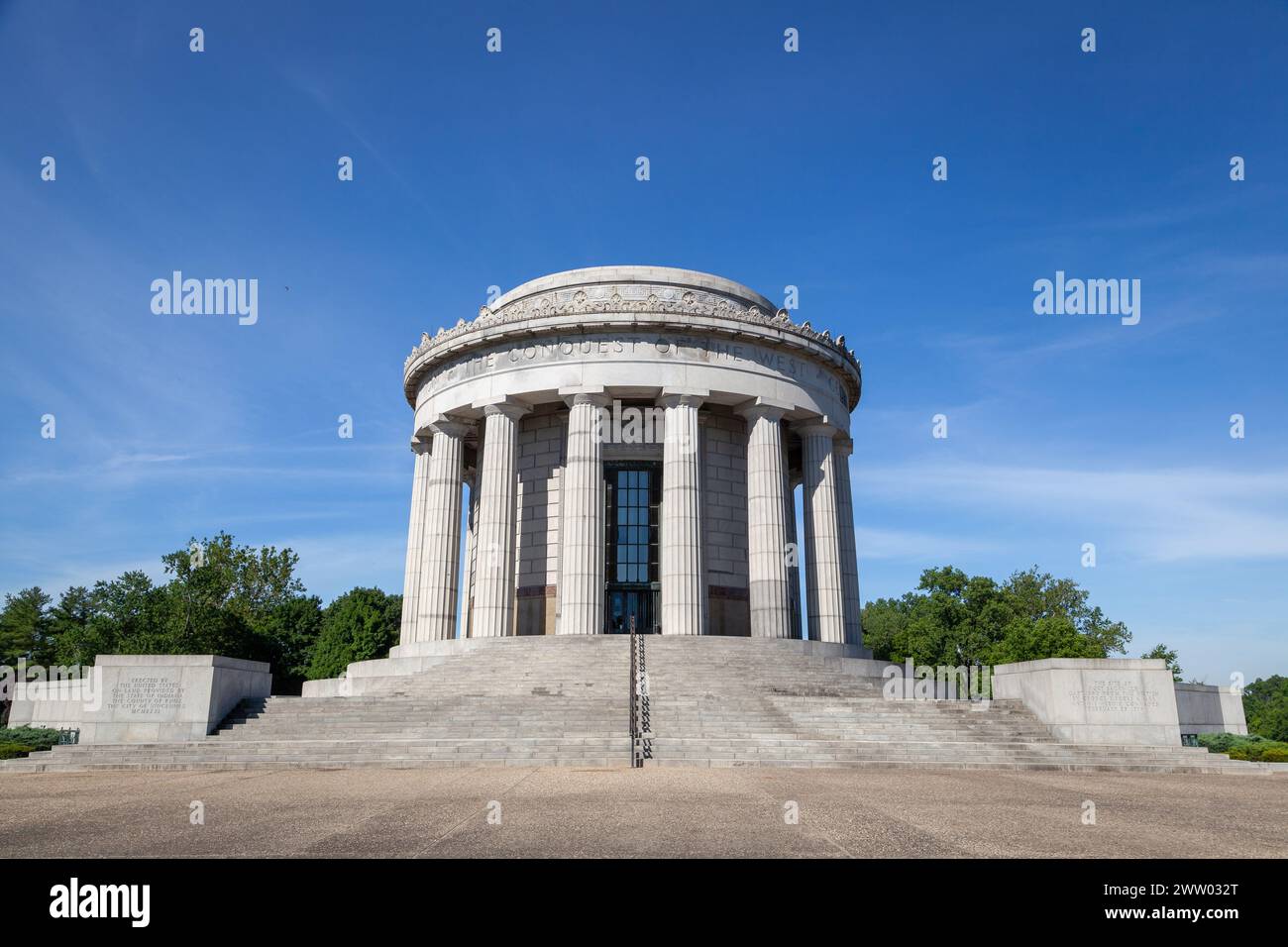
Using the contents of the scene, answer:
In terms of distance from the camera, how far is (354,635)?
2712 inches

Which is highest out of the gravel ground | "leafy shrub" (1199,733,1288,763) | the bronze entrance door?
the bronze entrance door

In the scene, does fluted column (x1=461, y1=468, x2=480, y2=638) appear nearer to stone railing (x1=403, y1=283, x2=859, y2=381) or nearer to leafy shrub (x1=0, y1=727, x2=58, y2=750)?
stone railing (x1=403, y1=283, x2=859, y2=381)

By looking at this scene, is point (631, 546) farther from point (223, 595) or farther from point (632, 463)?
point (223, 595)

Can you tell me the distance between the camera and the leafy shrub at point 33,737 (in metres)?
26.3

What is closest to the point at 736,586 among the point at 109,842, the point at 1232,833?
the point at 1232,833

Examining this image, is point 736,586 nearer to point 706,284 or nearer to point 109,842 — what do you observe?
point 706,284

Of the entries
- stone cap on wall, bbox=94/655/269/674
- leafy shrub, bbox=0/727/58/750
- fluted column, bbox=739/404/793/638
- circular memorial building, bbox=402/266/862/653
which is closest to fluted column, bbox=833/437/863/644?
circular memorial building, bbox=402/266/862/653

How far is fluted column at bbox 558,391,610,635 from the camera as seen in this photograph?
38.6 m

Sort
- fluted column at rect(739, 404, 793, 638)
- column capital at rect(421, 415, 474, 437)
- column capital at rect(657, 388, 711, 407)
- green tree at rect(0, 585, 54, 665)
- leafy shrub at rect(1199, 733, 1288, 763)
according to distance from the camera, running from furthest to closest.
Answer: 1. green tree at rect(0, 585, 54, 665)
2. column capital at rect(421, 415, 474, 437)
3. column capital at rect(657, 388, 711, 407)
4. fluted column at rect(739, 404, 793, 638)
5. leafy shrub at rect(1199, 733, 1288, 763)

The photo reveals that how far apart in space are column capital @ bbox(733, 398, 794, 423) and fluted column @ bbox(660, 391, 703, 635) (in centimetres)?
300

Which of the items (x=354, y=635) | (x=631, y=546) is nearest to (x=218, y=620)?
(x=354, y=635)

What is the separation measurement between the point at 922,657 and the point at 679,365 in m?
39.3

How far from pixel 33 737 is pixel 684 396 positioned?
28.7 meters
